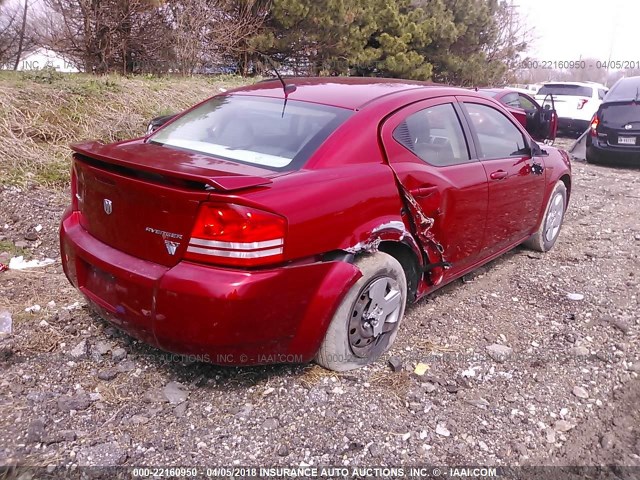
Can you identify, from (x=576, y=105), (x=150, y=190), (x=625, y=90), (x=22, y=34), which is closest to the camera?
(x=150, y=190)

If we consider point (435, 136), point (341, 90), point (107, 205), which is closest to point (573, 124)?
point (435, 136)

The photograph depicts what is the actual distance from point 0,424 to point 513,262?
4033mm

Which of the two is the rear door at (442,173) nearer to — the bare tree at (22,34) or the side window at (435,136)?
the side window at (435,136)

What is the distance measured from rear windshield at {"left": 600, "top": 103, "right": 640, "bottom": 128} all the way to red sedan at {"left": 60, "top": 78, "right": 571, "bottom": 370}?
279 inches

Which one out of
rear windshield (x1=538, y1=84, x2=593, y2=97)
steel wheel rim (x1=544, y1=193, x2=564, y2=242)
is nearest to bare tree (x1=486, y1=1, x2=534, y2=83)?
rear windshield (x1=538, y1=84, x2=593, y2=97)

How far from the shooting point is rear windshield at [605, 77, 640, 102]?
990 cm

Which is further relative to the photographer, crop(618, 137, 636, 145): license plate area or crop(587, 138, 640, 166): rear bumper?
crop(587, 138, 640, 166): rear bumper

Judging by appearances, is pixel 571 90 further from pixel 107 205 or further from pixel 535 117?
pixel 107 205

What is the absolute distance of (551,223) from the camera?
5234 mm

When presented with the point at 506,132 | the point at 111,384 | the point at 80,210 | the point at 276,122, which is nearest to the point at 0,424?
the point at 111,384

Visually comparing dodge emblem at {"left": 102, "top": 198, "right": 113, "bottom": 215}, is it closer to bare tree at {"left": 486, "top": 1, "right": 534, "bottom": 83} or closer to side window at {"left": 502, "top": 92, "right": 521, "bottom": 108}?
side window at {"left": 502, "top": 92, "right": 521, "bottom": 108}

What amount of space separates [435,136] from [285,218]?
1.49 meters

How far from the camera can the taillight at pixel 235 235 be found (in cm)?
241

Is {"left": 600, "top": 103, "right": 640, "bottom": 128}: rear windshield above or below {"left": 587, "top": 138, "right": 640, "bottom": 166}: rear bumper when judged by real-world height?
above
